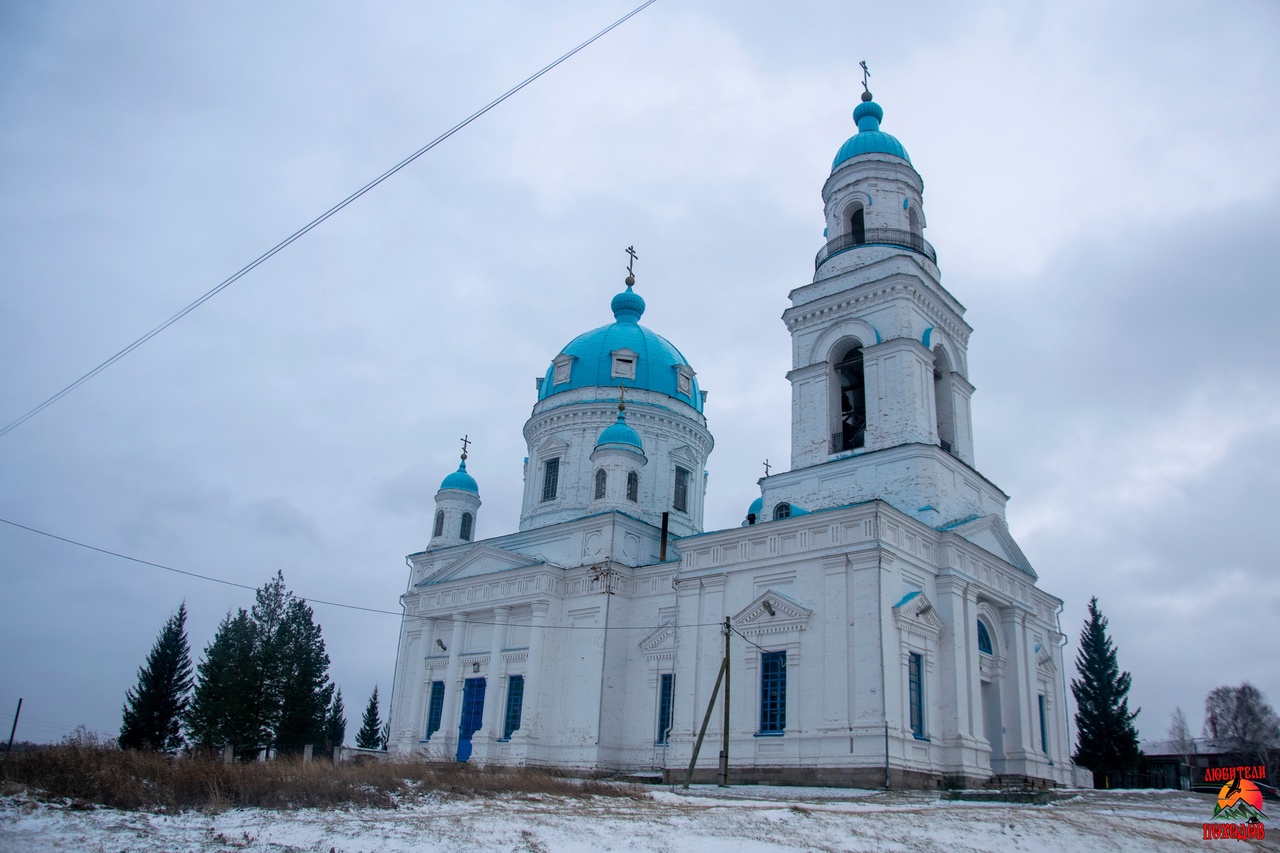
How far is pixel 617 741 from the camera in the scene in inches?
1011

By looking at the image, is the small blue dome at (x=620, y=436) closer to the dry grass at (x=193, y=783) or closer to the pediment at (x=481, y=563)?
the pediment at (x=481, y=563)

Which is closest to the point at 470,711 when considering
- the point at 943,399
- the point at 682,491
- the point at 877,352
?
the point at 682,491

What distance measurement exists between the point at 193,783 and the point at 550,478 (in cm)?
2266

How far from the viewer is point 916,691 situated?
21234 millimetres

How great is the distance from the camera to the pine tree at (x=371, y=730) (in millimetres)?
55344

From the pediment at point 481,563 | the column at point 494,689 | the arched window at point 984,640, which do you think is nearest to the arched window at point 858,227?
the arched window at point 984,640

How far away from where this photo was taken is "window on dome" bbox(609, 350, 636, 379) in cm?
3366

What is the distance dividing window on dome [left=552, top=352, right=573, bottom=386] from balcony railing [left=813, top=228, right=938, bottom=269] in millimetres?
10326

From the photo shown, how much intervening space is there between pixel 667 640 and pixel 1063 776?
11.0 meters

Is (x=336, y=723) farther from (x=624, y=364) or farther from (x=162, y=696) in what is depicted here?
(x=624, y=364)

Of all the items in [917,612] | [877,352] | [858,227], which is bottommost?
[917,612]

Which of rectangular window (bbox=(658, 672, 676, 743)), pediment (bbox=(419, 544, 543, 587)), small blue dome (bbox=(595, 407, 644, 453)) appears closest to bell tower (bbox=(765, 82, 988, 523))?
small blue dome (bbox=(595, 407, 644, 453))

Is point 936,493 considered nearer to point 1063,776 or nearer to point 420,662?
point 1063,776

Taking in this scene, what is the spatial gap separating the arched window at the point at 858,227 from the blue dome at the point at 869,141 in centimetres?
160
